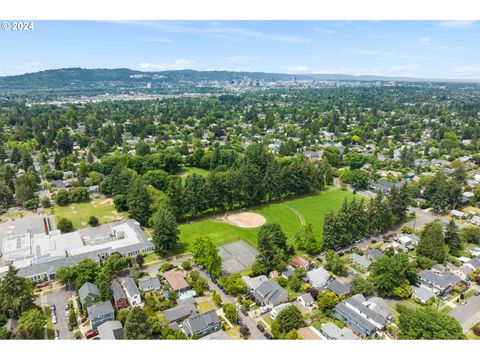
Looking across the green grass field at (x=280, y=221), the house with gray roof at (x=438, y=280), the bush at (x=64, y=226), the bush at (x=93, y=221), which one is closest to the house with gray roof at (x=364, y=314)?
the house with gray roof at (x=438, y=280)

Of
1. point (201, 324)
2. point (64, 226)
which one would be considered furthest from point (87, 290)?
point (64, 226)

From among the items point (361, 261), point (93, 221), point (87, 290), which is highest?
point (87, 290)

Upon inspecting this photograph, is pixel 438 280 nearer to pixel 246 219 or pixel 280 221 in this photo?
pixel 280 221

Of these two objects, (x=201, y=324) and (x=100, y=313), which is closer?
(x=201, y=324)

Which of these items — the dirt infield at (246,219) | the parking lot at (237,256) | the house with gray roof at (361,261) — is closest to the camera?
the house with gray roof at (361,261)

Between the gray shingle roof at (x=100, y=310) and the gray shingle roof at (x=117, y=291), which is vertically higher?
the gray shingle roof at (x=100, y=310)

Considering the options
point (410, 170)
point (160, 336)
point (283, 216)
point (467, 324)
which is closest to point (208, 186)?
point (283, 216)

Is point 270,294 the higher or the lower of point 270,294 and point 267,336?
the higher

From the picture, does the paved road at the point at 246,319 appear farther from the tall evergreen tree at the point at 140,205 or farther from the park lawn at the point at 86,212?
the park lawn at the point at 86,212
